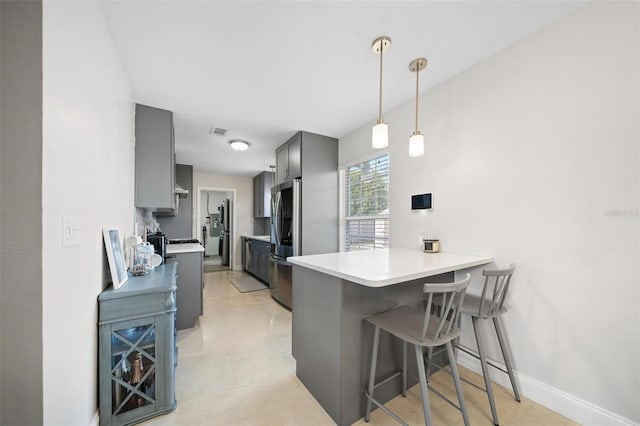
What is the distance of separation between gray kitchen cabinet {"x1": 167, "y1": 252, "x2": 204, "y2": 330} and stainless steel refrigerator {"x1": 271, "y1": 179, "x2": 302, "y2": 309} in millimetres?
1059

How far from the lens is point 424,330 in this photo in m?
1.19

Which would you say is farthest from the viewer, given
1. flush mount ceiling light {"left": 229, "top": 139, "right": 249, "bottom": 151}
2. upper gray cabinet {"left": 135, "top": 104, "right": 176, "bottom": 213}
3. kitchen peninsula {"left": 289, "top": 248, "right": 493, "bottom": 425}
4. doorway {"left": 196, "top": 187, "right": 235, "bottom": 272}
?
doorway {"left": 196, "top": 187, "right": 235, "bottom": 272}

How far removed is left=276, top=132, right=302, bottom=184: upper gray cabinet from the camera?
10.8 feet

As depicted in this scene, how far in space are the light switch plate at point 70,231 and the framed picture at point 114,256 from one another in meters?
0.46

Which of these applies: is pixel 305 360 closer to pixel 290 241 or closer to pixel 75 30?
pixel 290 241

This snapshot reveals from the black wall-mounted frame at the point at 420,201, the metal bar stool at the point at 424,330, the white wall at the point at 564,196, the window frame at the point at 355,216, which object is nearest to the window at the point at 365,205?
the window frame at the point at 355,216

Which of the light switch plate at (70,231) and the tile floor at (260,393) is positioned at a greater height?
the light switch plate at (70,231)

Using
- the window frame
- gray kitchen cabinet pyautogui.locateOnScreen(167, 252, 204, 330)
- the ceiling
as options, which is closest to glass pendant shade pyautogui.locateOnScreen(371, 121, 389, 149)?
the ceiling

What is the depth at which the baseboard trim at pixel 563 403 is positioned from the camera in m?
1.32

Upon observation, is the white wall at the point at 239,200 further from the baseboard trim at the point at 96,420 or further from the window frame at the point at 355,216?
the baseboard trim at the point at 96,420

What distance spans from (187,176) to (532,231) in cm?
547

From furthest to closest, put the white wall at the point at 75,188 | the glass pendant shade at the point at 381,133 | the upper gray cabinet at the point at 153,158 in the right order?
the upper gray cabinet at the point at 153,158 < the glass pendant shade at the point at 381,133 < the white wall at the point at 75,188

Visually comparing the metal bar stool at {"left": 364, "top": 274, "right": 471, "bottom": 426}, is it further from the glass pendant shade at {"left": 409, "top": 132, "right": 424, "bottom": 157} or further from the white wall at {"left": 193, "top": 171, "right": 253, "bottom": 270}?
the white wall at {"left": 193, "top": 171, "right": 253, "bottom": 270}

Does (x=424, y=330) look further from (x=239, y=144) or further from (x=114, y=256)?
(x=239, y=144)
